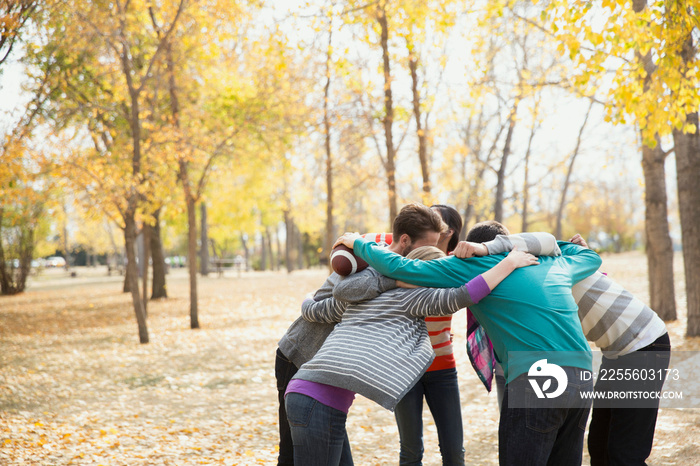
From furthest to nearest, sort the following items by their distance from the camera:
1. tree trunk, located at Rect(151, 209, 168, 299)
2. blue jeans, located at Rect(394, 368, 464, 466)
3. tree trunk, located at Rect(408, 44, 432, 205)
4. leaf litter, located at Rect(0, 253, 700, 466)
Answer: tree trunk, located at Rect(151, 209, 168, 299) < tree trunk, located at Rect(408, 44, 432, 205) < leaf litter, located at Rect(0, 253, 700, 466) < blue jeans, located at Rect(394, 368, 464, 466)

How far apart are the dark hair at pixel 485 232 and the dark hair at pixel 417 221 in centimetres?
25

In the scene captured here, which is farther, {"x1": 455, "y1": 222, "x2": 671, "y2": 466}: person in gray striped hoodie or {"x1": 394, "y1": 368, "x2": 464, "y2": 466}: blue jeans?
{"x1": 394, "y1": 368, "x2": 464, "y2": 466}: blue jeans

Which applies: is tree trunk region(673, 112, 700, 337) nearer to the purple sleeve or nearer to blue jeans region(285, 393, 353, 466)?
the purple sleeve

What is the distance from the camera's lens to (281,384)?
304 cm

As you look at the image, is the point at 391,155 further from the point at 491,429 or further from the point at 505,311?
the point at 505,311

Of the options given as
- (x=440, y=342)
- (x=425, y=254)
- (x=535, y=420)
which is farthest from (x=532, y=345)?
(x=440, y=342)

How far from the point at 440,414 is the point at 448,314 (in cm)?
97

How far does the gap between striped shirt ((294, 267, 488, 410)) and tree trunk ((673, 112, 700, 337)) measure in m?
7.34

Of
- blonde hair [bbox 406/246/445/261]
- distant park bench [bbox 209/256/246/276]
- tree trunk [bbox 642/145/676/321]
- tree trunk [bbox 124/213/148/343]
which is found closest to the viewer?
blonde hair [bbox 406/246/445/261]

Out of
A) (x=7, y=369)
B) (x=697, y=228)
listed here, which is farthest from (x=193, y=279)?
(x=697, y=228)

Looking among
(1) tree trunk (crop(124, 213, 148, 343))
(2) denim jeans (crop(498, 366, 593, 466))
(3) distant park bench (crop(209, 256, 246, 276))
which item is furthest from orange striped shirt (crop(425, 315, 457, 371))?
(3) distant park bench (crop(209, 256, 246, 276))

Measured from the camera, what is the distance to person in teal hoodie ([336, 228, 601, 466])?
2238mm
